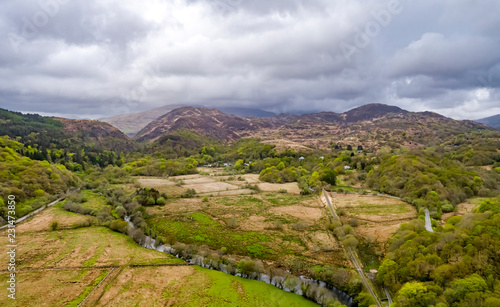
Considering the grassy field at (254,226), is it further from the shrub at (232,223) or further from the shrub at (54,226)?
the shrub at (54,226)

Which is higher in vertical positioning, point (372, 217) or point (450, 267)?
point (450, 267)

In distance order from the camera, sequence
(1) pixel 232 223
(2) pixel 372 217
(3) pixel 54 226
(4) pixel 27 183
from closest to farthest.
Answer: (3) pixel 54 226 < (1) pixel 232 223 < (2) pixel 372 217 < (4) pixel 27 183

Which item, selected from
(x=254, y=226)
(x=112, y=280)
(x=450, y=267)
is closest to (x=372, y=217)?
(x=254, y=226)

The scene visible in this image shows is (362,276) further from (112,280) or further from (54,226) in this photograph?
(54,226)

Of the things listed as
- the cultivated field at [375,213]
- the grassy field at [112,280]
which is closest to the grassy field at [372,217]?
the cultivated field at [375,213]

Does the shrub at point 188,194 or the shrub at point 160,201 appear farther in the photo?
the shrub at point 188,194

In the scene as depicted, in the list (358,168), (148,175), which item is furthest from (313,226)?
(148,175)

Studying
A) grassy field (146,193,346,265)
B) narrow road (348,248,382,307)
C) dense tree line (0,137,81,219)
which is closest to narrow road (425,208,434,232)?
narrow road (348,248,382,307)

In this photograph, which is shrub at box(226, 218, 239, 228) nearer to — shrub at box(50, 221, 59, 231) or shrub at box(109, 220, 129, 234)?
shrub at box(109, 220, 129, 234)

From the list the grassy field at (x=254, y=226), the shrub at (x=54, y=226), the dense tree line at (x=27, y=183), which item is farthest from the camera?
the dense tree line at (x=27, y=183)
